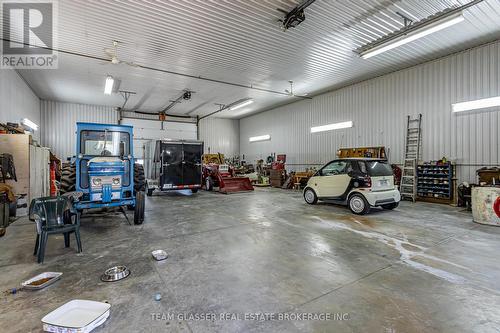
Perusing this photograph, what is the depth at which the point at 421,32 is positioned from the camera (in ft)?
18.0

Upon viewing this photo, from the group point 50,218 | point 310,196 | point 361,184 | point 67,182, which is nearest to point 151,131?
point 67,182

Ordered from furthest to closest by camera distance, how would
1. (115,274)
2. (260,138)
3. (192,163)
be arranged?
(260,138), (192,163), (115,274)

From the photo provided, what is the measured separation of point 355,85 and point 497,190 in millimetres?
6580

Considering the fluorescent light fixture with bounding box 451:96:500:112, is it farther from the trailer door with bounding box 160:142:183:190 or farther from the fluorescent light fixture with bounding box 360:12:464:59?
the trailer door with bounding box 160:142:183:190

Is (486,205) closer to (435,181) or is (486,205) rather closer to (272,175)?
(435,181)

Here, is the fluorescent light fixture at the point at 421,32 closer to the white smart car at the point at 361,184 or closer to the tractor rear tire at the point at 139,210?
the white smart car at the point at 361,184

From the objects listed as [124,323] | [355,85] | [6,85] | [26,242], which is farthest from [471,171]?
[6,85]

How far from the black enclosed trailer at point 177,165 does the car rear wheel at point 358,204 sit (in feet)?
19.0

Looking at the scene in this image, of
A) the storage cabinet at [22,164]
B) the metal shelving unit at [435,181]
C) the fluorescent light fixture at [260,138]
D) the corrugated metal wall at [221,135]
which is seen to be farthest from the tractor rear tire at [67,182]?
the fluorescent light fixture at [260,138]

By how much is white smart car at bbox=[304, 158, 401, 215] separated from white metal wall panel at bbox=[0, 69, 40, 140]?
9533 mm

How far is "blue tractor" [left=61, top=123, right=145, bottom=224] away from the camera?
4.96 metres

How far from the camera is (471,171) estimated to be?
22.9 feet

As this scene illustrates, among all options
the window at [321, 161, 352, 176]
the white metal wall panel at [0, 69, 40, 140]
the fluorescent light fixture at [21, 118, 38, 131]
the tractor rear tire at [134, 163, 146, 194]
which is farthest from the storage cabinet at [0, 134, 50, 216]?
the window at [321, 161, 352, 176]

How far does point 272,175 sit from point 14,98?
419 inches
